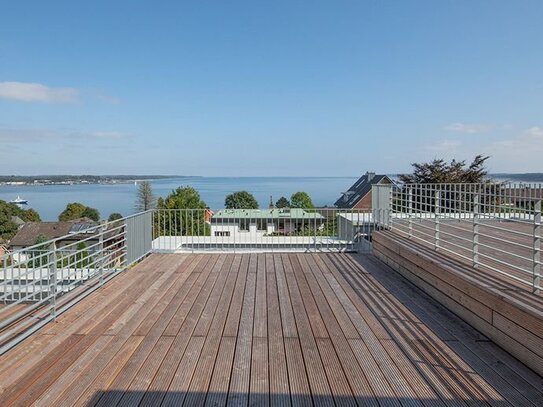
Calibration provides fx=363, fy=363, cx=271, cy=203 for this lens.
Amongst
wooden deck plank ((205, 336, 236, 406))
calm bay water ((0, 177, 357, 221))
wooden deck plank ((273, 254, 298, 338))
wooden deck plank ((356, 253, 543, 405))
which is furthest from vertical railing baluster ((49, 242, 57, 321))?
calm bay water ((0, 177, 357, 221))

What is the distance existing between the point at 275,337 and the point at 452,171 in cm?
1657

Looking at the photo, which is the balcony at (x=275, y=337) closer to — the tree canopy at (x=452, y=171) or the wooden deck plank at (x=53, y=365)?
the wooden deck plank at (x=53, y=365)

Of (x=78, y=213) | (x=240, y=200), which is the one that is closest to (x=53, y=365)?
(x=240, y=200)

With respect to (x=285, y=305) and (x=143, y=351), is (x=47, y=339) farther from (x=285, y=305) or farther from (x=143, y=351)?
(x=285, y=305)

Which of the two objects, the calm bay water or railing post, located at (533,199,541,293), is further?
the calm bay water

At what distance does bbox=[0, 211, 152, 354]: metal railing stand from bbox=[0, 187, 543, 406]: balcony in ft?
0.12

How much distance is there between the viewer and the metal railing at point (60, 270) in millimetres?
3141

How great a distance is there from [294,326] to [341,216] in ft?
19.0

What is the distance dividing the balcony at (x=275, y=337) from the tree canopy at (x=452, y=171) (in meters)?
12.2

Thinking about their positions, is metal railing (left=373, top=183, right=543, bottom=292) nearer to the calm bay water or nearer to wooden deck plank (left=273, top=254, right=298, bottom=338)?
wooden deck plank (left=273, top=254, right=298, bottom=338)

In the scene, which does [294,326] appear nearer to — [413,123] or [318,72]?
[318,72]

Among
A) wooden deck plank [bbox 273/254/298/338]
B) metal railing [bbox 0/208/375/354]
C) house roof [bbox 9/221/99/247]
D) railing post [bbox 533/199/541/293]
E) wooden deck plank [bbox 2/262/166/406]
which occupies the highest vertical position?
railing post [bbox 533/199/541/293]

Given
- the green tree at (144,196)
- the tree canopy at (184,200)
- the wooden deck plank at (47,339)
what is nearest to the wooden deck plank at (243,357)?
the wooden deck plank at (47,339)

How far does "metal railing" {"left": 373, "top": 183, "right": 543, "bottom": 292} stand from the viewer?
3137 millimetres
